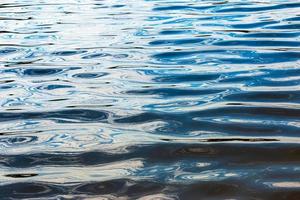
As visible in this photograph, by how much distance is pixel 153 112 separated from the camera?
11.4ft

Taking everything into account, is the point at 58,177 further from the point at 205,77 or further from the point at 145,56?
the point at 145,56

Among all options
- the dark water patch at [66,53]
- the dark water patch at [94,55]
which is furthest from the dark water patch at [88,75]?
the dark water patch at [66,53]

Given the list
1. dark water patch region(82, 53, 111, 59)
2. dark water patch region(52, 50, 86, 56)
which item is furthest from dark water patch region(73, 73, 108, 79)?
dark water patch region(52, 50, 86, 56)

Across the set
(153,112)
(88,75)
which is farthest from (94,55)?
(153,112)

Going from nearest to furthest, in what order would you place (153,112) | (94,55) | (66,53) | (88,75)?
(153,112) → (88,75) → (94,55) → (66,53)

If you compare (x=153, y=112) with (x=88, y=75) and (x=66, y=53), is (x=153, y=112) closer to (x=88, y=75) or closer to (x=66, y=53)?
(x=88, y=75)

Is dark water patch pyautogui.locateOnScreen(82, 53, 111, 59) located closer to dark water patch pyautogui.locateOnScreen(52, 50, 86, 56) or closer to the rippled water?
the rippled water

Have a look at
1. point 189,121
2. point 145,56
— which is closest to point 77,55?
point 145,56

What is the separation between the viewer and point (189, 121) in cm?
329

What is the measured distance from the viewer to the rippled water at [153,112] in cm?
252

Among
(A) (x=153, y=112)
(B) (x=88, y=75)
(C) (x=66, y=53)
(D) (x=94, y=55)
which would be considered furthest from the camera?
(C) (x=66, y=53)

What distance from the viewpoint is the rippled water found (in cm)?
252

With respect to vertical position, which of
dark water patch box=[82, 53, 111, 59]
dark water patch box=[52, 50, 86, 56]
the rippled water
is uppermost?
dark water patch box=[52, 50, 86, 56]

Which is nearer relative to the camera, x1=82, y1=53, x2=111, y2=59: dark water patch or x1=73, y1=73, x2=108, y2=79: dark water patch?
x1=73, y1=73, x2=108, y2=79: dark water patch
